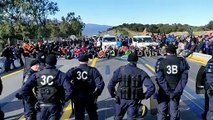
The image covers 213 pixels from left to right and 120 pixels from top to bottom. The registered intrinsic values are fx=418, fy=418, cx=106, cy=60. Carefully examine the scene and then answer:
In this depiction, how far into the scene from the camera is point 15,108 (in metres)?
12.1

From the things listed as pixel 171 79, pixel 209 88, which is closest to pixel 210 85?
pixel 209 88

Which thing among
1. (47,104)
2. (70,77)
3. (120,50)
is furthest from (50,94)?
(120,50)

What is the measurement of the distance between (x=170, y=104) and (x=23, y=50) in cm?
2069

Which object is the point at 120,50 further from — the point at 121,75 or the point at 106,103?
the point at 121,75

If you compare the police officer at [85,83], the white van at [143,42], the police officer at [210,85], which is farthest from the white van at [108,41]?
the police officer at [85,83]

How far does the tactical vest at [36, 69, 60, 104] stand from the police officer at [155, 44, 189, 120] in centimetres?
240

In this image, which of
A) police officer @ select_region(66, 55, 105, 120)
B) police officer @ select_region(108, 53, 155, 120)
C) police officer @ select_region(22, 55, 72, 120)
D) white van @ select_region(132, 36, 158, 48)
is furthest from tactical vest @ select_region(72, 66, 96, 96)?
white van @ select_region(132, 36, 158, 48)

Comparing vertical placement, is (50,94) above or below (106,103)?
above

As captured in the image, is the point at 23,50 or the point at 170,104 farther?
the point at 23,50

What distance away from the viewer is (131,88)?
777 cm

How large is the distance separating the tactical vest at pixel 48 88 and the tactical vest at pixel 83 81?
3.14ft

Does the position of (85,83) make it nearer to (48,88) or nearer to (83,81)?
(83,81)

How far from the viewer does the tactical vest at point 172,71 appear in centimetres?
861

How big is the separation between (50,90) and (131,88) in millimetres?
1531
